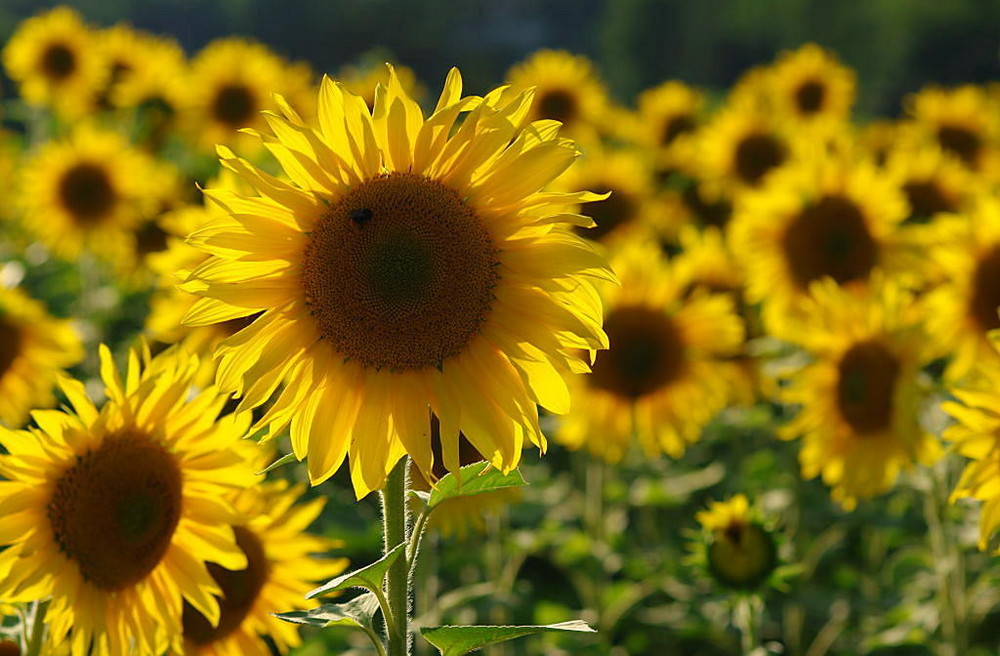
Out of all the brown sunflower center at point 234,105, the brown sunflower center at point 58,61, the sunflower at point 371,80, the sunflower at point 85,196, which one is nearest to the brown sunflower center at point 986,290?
the sunflower at point 371,80

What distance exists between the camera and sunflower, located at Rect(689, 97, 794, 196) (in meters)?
5.74

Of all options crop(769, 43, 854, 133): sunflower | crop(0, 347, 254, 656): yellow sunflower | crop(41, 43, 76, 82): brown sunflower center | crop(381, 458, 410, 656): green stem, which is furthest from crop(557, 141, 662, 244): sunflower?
crop(381, 458, 410, 656): green stem

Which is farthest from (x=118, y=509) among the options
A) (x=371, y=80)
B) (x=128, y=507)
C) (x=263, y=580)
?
(x=371, y=80)

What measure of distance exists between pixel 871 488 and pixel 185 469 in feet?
7.09

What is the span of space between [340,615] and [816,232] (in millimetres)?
3255

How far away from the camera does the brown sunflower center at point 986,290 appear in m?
3.30

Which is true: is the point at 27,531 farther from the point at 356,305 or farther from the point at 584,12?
the point at 584,12

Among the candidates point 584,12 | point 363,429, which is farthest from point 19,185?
point 584,12

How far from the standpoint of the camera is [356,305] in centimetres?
175

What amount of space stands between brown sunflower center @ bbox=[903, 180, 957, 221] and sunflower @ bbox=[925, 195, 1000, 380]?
59.7 inches

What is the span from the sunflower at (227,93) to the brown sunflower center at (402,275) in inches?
182

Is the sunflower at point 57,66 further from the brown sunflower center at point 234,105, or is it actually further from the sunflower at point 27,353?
the sunflower at point 27,353

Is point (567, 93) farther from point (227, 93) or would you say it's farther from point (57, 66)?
point (57, 66)

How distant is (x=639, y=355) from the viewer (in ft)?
12.7
